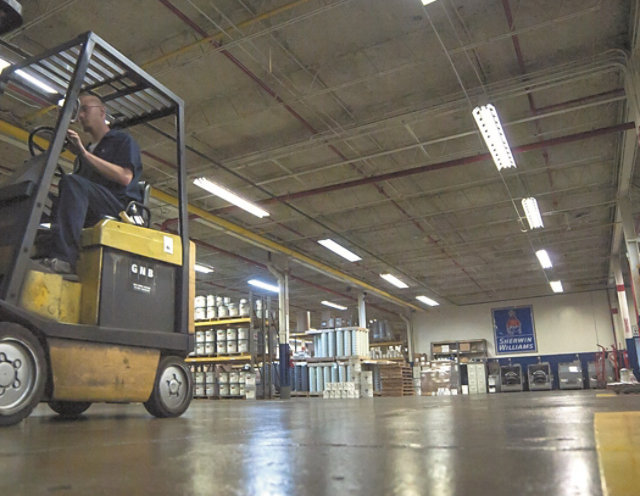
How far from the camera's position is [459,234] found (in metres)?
16.9

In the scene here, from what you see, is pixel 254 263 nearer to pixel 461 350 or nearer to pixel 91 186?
pixel 461 350

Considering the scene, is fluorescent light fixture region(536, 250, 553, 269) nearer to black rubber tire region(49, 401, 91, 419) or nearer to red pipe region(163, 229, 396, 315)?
red pipe region(163, 229, 396, 315)

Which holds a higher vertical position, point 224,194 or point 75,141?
point 224,194

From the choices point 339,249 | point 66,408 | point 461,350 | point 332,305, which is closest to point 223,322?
point 339,249

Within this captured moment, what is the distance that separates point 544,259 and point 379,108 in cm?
1215

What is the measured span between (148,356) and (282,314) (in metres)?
13.1

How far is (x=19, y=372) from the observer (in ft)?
7.92

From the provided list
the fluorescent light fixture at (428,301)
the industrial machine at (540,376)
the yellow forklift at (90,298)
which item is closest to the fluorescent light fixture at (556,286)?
the industrial machine at (540,376)

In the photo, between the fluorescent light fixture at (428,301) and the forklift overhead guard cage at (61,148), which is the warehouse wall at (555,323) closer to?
the fluorescent light fixture at (428,301)

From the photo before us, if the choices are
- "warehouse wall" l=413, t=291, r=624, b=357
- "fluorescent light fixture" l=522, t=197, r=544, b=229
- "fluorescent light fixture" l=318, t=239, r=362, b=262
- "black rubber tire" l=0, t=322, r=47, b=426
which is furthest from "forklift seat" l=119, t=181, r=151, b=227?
"warehouse wall" l=413, t=291, r=624, b=357

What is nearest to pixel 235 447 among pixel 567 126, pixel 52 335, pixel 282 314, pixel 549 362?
pixel 52 335

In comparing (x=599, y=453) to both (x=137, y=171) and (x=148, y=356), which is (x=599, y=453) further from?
(x=137, y=171)

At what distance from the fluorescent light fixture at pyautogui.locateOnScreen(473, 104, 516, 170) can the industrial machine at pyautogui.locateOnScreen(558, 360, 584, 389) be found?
632 inches

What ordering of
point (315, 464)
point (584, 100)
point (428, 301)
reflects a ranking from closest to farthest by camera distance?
1. point (315, 464)
2. point (584, 100)
3. point (428, 301)
